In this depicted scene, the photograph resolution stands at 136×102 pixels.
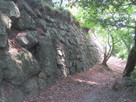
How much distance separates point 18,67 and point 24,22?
2.90m

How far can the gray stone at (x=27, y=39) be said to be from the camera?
7.01m

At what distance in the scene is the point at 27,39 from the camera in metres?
7.32

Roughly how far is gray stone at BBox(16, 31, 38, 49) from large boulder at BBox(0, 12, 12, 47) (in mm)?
801

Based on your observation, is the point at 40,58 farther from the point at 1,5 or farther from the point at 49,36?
the point at 1,5

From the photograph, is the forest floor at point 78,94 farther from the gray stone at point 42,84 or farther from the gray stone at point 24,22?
the gray stone at point 24,22

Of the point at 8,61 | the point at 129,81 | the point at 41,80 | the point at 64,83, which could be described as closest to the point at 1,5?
the point at 8,61

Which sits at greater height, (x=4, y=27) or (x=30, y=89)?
(x=4, y=27)

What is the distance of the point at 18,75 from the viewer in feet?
19.5

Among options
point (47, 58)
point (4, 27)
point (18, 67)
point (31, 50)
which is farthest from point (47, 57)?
point (4, 27)

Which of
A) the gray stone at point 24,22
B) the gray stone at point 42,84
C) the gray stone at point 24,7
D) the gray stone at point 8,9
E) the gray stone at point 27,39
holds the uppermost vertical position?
the gray stone at point 24,7

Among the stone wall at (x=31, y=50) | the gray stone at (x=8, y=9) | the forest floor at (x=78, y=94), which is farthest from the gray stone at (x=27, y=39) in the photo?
the forest floor at (x=78, y=94)

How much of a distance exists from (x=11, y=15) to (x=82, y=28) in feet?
36.2

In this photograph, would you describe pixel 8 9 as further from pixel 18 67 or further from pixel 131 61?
pixel 131 61

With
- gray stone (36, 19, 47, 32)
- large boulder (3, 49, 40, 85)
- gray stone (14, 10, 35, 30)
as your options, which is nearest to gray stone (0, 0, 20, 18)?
gray stone (14, 10, 35, 30)
